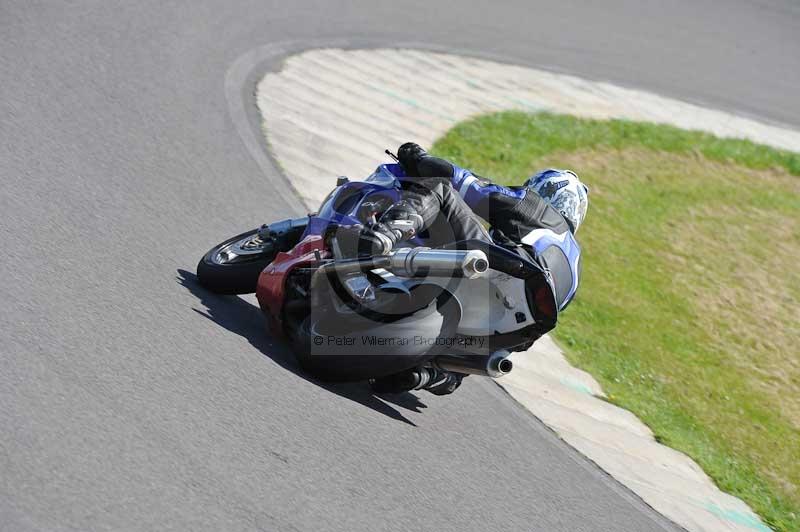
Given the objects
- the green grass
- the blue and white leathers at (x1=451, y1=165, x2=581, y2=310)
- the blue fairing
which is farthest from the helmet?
the green grass

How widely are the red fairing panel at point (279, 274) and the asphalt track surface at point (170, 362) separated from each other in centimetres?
15

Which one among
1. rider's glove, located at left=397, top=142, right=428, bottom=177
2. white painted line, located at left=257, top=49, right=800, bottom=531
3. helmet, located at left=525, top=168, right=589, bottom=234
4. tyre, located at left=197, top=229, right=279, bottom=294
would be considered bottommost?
white painted line, located at left=257, top=49, right=800, bottom=531

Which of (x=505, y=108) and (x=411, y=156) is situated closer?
(x=411, y=156)

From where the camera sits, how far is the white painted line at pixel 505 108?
6.52 metres

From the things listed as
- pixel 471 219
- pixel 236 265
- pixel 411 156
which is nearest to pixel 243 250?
pixel 236 265

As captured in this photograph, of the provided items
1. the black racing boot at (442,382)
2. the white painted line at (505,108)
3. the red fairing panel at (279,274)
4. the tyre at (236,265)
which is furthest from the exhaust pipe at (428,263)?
the white painted line at (505,108)

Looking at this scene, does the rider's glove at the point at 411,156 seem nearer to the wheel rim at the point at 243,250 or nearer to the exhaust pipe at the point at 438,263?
the exhaust pipe at the point at 438,263

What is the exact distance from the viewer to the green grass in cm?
761

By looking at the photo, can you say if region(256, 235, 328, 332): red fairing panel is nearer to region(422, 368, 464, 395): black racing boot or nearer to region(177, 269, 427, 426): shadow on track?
region(177, 269, 427, 426): shadow on track

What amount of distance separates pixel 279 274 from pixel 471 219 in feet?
3.54

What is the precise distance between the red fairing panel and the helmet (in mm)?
1240

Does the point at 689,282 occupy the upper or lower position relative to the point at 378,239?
lower

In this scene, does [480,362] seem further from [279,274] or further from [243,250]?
[243,250]

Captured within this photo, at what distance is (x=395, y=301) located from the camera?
16.6 ft
